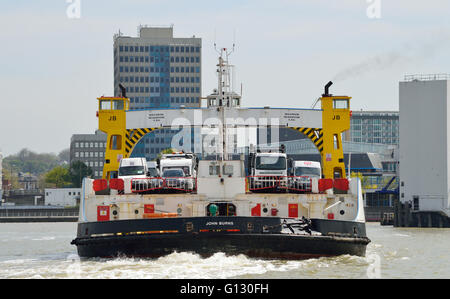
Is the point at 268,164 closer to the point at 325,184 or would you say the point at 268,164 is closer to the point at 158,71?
the point at 325,184

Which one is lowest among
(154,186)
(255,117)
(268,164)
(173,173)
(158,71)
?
(154,186)

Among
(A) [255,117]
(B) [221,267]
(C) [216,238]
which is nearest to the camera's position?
(B) [221,267]

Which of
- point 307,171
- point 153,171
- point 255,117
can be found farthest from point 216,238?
point 153,171

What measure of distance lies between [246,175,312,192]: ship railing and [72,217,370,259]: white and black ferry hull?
280 cm

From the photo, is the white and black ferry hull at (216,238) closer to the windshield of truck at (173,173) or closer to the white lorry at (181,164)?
the windshield of truck at (173,173)

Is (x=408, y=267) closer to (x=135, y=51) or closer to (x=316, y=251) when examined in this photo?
(x=316, y=251)

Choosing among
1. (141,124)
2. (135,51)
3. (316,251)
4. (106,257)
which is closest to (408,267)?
(316,251)

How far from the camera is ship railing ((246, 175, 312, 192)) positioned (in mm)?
32375

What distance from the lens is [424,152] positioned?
80.8 metres

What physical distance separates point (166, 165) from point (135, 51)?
146 metres

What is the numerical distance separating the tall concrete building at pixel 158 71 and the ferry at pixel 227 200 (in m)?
146

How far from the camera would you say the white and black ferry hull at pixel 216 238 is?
29.0 metres

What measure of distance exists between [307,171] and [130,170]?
7.97m

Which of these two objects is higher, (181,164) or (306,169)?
(181,164)
